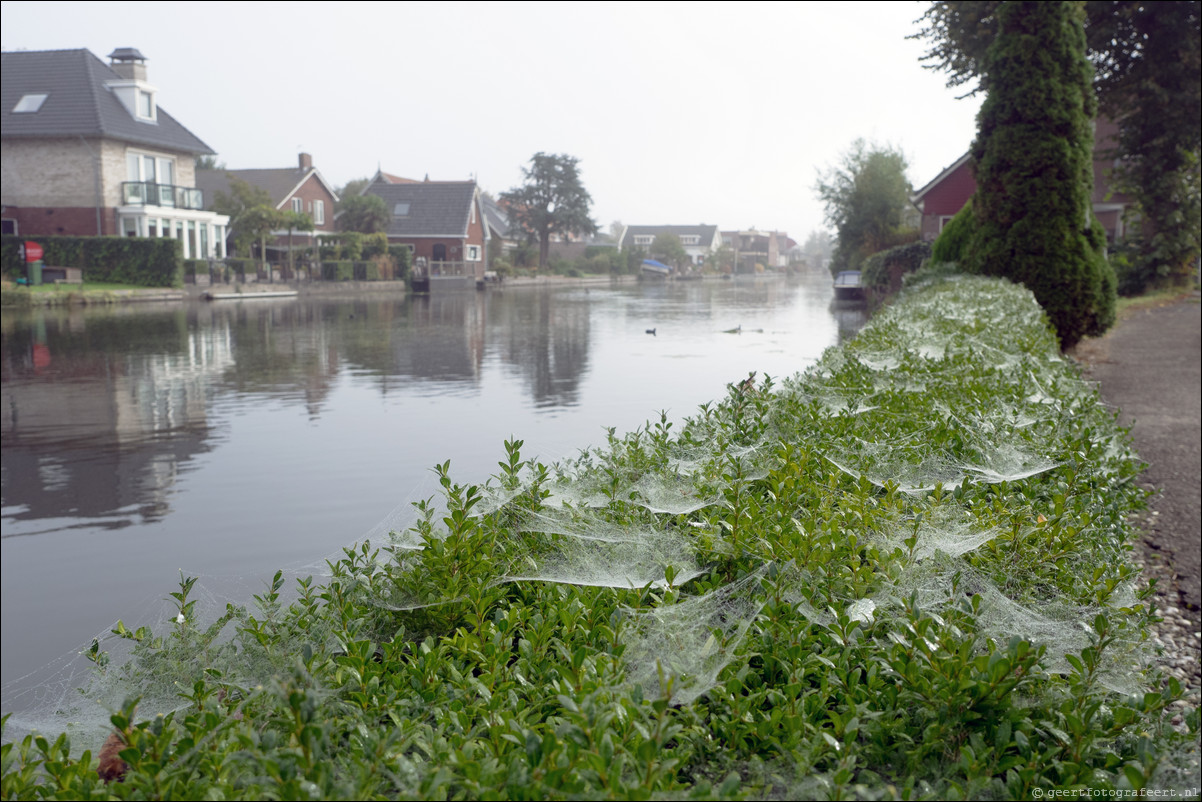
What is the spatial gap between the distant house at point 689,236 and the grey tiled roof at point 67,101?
88403 mm

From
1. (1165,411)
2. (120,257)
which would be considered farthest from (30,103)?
(1165,411)

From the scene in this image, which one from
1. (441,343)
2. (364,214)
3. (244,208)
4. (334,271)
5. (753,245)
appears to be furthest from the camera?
(753,245)

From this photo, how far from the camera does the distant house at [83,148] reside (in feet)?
138

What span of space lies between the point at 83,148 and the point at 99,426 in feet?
120

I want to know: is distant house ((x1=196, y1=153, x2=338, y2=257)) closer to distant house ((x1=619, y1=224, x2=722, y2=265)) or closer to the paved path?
the paved path

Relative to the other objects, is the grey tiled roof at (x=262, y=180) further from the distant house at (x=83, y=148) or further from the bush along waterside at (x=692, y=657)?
the bush along waterside at (x=692, y=657)

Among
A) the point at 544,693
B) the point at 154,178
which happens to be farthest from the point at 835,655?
the point at 154,178

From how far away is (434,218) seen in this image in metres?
69.8

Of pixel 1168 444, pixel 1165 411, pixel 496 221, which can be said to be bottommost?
pixel 1168 444

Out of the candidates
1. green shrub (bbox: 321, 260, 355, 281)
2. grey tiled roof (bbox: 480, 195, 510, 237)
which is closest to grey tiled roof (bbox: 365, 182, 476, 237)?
grey tiled roof (bbox: 480, 195, 510, 237)

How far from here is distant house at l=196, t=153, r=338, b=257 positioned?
61250 millimetres

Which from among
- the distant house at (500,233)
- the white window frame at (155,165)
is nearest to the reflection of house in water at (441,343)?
the white window frame at (155,165)

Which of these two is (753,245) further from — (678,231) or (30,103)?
(30,103)

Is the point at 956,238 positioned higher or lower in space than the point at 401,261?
lower
